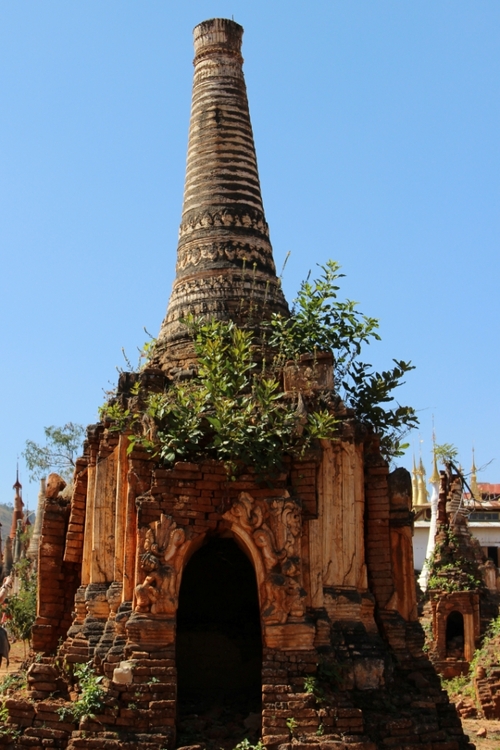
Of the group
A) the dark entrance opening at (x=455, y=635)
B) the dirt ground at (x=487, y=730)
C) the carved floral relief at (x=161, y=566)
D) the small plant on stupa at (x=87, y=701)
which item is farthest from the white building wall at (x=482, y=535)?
the small plant on stupa at (x=87, y=701)

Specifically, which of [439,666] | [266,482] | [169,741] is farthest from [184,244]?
[439,666]

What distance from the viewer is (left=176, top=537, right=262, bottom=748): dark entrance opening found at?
1419 cm

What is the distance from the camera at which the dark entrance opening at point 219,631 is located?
46.5ft

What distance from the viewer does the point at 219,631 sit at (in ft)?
49.1

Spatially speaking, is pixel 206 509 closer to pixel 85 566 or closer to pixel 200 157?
pixel 85 566

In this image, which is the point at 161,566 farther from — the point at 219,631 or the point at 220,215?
the point at 220,215

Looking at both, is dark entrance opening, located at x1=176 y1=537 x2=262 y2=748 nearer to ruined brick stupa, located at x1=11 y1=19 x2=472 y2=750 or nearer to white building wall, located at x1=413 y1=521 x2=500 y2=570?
ruined brick stupa, located at x1=11 y1=19 x2=472 y2=750

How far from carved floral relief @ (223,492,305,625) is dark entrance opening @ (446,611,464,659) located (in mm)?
17597

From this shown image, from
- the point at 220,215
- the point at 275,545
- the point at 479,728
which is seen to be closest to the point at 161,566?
the point at 275,545

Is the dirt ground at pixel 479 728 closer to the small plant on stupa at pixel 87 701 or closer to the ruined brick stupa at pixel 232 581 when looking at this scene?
the ruined brick stupa at pixel 232 581

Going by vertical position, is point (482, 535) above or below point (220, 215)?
below

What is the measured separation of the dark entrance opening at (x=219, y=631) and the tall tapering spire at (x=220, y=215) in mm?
3073

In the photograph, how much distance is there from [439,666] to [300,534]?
17.1 metres

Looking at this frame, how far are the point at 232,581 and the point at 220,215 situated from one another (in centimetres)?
556
